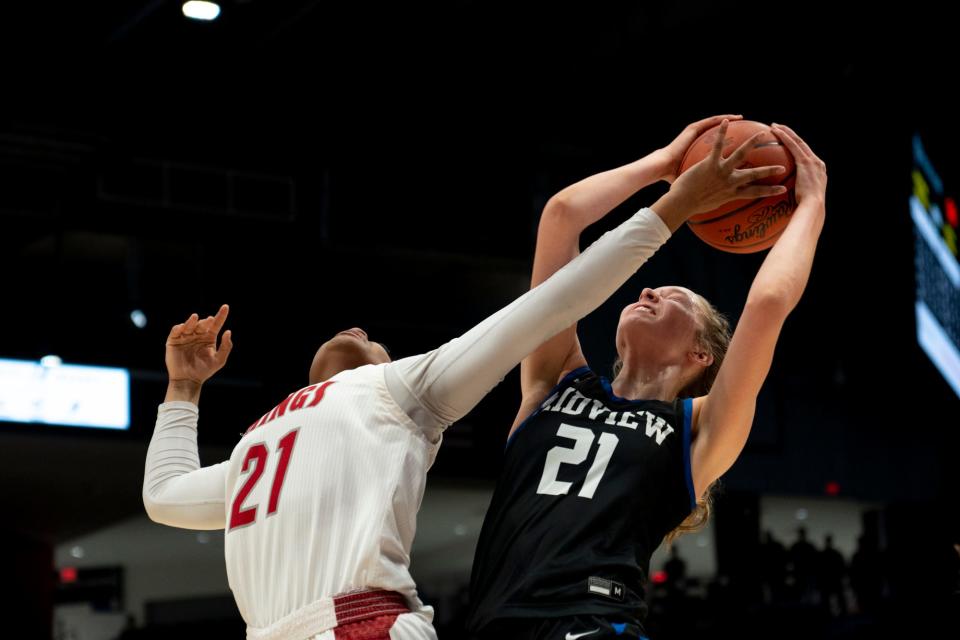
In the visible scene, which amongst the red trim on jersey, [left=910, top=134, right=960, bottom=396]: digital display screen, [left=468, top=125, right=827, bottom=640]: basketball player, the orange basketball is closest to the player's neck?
[left=468, top=125, right=827, bottom=640]: basketball player

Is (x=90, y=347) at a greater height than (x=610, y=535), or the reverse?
(x=90, y=347)

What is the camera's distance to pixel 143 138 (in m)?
9.59

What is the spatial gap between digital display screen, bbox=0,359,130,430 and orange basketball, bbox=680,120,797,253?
7.32m

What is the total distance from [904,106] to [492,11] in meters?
3.50

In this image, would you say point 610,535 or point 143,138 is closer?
point 610,535

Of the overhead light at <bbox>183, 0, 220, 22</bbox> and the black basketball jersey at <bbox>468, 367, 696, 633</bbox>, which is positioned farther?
the overhead light at <bbox>183, 0, 220, 22</bbox>

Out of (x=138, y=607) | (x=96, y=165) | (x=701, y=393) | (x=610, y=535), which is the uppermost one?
(x=96, y=165)

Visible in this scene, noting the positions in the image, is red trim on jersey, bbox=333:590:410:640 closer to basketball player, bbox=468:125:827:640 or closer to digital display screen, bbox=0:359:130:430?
basketball player, bbox=468:125:827:640

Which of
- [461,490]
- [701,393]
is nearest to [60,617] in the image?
[461,490]

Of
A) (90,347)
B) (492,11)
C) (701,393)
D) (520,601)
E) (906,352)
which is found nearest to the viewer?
(520,601)

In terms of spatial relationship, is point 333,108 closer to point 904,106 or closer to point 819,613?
point 904,106

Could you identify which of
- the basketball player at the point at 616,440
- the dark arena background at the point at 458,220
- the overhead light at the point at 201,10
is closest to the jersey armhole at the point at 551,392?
the basketball player at the point at 616,440

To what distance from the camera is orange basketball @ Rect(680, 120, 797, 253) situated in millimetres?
2600

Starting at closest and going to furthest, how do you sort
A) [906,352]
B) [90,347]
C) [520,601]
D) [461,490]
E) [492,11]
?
[520,601] < [492,11] < [906,352] < [90,347] < [461,490]
